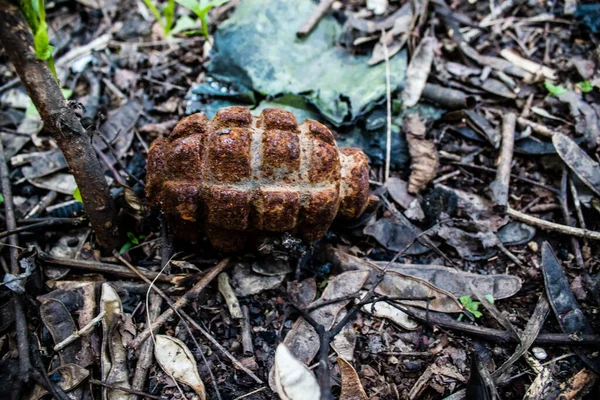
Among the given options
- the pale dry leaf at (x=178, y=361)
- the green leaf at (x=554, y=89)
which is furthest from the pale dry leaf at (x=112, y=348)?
the green leaf at (x=554, y=89)

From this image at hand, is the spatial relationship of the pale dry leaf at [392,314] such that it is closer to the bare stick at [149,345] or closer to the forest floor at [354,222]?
the forest floor at [354,222]

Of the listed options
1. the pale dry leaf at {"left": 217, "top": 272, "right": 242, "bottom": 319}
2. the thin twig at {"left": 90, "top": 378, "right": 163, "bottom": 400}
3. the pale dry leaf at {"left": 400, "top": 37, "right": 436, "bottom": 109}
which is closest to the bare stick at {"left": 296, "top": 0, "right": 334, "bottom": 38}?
the pale dry leaf at {"left": 400, "top": 37, "right": 436, "bottom": 109}

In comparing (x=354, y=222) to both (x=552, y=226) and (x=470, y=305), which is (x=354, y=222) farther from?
(x=552, y=226)

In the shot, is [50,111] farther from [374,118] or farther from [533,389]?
[533,389]

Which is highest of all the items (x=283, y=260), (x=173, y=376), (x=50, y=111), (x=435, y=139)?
(x=50, y=111)

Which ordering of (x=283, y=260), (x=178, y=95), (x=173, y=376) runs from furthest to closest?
1. (x=178, y=95)
2. (x=283, y=260)
3. (x=173, y=376)

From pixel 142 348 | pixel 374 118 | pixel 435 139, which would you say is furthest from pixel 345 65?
pixel 142 348
